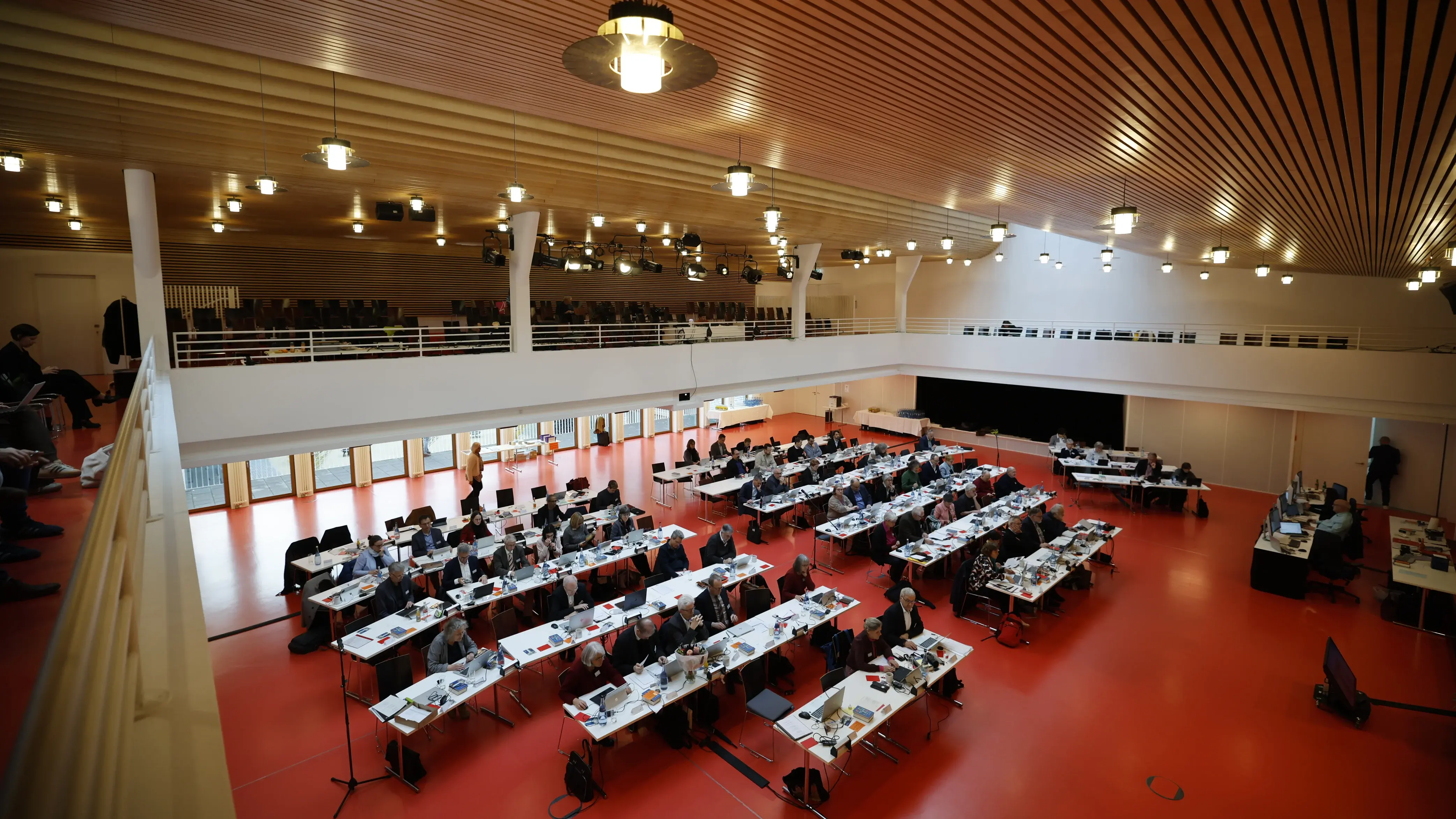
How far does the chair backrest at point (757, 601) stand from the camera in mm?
9914

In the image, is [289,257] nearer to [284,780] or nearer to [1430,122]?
[284,780]

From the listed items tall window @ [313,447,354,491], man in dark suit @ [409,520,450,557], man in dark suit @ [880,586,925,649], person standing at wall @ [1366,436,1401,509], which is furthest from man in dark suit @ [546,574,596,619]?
person standing at wall @ [1366,436,1401,509]

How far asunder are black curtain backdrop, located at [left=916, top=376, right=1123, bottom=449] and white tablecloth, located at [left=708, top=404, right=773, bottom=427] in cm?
628

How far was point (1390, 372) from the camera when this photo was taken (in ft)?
48.8

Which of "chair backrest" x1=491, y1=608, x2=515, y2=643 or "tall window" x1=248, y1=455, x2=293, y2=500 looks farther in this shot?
"tall window" x1=248, y1=455, x2=293, y2=500

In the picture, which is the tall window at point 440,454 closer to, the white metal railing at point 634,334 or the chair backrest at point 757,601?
the white metal railing at point 634,334

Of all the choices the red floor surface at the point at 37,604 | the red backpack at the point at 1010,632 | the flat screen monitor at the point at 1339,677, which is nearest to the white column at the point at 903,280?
the red backpack at the point at 1010,632

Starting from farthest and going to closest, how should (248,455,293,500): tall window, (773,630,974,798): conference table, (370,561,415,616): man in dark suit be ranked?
(248,455,293,500): tall window → (370,561,415,616): man in dark suit → (773,630,974,798): conference table

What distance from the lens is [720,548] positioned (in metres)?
11.7

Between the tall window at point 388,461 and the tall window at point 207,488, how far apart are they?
3.35 m

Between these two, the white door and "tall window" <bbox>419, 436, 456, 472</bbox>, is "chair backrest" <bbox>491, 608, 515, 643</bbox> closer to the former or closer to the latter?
"tall window" <bbox>419, 436, 456, 472</bbox>

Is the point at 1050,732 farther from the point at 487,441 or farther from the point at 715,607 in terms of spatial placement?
the point at 487,441

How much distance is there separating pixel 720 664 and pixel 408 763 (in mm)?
3464

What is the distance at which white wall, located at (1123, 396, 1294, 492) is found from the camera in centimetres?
1869
